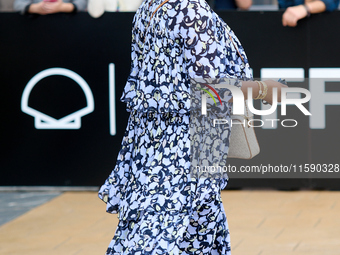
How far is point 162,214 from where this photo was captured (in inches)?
112

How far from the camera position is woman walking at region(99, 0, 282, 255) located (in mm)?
2756

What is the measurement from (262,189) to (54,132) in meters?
1.87

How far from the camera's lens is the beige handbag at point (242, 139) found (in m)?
2.96

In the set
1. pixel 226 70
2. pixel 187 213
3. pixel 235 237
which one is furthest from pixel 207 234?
pixel 235 237

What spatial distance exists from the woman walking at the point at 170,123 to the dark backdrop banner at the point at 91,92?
281 centimetres

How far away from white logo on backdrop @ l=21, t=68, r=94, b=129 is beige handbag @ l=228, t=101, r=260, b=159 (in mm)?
3066

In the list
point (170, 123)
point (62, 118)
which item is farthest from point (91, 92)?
point (170, 123)

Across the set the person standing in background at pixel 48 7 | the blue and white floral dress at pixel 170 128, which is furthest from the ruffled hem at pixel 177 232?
the person standing in background at pixel 48 7

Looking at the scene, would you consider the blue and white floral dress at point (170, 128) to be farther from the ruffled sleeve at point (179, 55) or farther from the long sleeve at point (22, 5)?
the long sleeve at point (22, 5)

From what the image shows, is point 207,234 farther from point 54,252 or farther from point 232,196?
point 232,196

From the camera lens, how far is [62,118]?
19.4ft

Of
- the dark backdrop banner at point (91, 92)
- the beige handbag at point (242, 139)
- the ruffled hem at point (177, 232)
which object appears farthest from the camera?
the dark backdrop banner at point (91, 92)

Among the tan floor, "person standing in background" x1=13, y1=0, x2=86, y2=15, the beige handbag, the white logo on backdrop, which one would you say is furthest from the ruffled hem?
"person standing in background" x1=13, y1=0, x2=86, y2=15

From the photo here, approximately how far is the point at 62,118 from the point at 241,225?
6.25 feet
